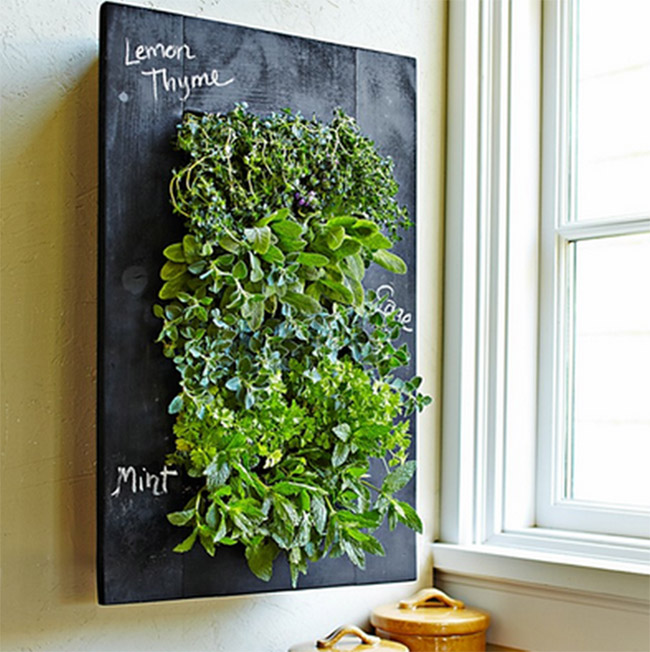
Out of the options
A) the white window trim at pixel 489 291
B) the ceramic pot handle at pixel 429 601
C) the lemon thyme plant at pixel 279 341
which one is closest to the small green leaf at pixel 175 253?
the lemon thyme plant at pixel 279 341

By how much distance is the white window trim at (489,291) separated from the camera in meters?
1.87

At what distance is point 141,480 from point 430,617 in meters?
0.54

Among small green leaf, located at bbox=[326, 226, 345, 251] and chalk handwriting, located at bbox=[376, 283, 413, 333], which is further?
chalk handwriting, located at bbox=[376, 283, 413, 333]

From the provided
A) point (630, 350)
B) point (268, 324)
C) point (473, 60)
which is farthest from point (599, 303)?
point (268, 324)

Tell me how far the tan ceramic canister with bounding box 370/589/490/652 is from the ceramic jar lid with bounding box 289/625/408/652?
43 mm

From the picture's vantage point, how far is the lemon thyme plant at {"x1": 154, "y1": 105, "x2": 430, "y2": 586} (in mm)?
1465

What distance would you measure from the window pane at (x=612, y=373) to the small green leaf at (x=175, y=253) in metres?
0.77

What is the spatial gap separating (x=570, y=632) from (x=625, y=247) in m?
0.65

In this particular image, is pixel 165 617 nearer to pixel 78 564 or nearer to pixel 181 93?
pixel 78 564

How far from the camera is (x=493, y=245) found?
6.20ft

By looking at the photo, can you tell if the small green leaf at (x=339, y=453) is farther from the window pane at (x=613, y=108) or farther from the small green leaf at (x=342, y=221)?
the window pane at (x=613, y=108)

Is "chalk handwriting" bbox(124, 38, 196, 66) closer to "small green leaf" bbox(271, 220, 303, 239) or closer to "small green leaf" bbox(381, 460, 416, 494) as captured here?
"small green leaf" bbox(271, 220, 303, 239)

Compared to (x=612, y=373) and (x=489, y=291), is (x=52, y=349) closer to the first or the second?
(x=489, y=291)

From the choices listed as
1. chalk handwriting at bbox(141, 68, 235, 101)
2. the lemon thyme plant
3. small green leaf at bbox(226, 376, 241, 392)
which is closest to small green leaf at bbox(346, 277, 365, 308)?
the lemon thyme plant
